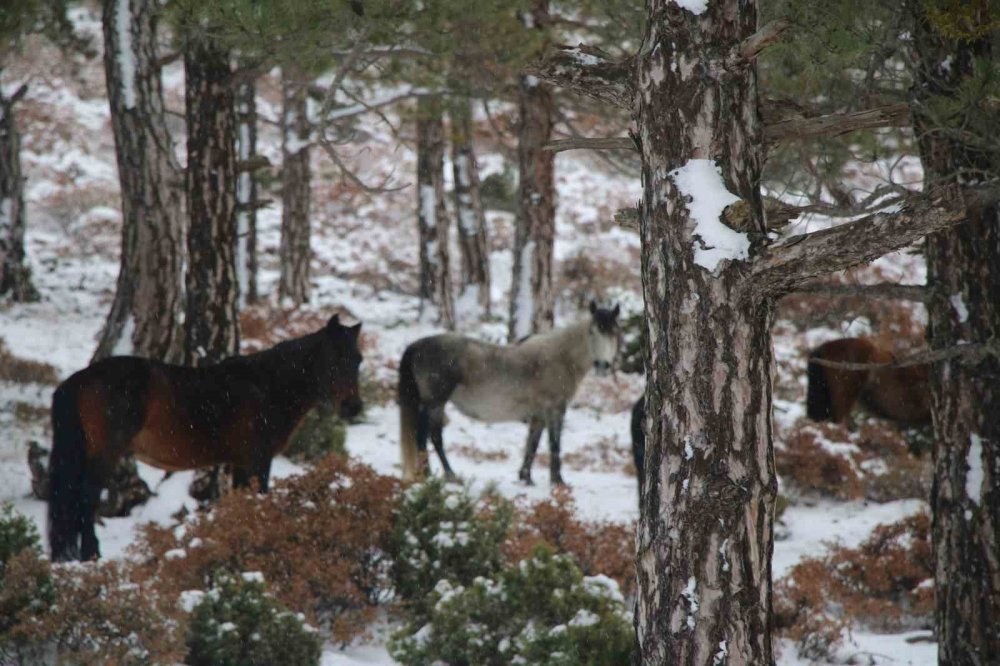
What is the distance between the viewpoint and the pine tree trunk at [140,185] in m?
7.71

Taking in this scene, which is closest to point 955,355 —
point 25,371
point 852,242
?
point 852,242

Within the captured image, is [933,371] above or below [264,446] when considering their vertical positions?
above

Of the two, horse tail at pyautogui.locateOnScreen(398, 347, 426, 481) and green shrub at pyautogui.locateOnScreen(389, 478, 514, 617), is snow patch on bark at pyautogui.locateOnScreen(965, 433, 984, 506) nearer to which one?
green shrub at pyautogui.locateOnScreen(389, 478, 514, 617)

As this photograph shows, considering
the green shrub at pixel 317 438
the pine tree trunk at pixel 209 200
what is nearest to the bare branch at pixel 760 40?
the pine tree trunk at pixel 209 200

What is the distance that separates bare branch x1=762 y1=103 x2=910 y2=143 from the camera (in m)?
3.38

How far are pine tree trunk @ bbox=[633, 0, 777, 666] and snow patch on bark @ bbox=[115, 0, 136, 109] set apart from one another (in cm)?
597

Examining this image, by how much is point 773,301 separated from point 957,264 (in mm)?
1812

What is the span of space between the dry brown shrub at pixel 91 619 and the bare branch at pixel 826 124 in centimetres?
377

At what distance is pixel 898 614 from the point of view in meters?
6.59

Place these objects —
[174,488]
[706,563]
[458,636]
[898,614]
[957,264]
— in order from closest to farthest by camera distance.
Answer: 1. [706,563]
2. [957,264]
3. [458,636]
4. [898,614]
5. [174,488]

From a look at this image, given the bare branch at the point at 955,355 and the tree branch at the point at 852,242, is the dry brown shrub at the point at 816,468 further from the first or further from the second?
the tree branch at the point at 852,242

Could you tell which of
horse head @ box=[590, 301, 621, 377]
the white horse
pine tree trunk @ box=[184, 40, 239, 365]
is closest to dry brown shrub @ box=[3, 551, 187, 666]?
pine tree trunk @ box=[184, 40, 239, 365]

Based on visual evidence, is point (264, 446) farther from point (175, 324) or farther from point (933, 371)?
point (933, 371)

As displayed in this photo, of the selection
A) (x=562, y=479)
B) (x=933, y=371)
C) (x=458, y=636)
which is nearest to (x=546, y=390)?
(x=562, y=479)
